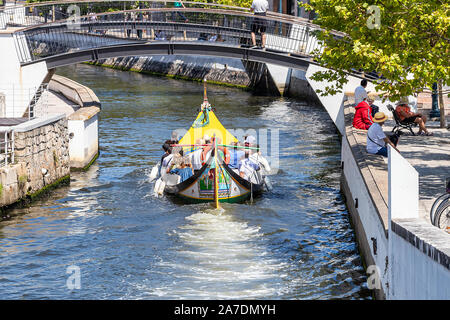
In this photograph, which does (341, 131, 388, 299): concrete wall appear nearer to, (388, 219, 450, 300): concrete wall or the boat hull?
(388, 219, 450, 300): concrete wall

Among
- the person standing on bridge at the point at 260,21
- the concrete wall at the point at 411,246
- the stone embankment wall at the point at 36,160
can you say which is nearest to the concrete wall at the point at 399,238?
the concrete wall at the point at 411,246

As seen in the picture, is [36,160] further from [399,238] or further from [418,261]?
[418,261]

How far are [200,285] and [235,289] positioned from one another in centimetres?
64

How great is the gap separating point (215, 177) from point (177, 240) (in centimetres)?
326

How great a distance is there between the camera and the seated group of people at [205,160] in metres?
20.5

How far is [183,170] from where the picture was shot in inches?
809

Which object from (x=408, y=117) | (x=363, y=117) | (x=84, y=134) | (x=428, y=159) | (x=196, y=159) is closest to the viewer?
(x=428, y=159)

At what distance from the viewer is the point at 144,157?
86.1ft

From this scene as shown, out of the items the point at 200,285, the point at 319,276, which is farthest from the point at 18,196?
the point at 319,276

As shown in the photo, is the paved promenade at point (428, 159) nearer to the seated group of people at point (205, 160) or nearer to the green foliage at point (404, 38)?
the green foliage at point (404, 38)

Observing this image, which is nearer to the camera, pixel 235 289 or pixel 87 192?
pixel 235 289

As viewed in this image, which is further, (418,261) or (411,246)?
(411,246)

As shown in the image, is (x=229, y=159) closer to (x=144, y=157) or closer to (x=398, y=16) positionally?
(x=144, y=157)

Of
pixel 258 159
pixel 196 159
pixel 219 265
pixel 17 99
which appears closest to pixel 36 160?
pixel 196 159
